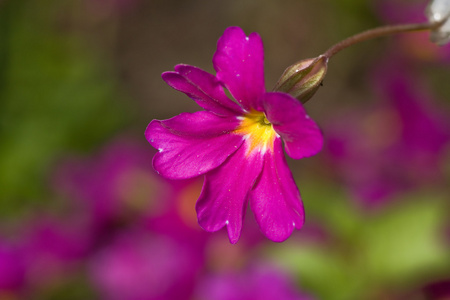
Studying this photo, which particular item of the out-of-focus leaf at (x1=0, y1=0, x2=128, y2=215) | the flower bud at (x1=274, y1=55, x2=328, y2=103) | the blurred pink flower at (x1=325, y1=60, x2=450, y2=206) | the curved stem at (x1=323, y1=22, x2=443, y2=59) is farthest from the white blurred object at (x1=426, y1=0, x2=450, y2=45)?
the out-of-focus leaf at (x1=0, y1=0, x2=128, y2=215)

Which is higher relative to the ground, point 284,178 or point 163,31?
point 163,31

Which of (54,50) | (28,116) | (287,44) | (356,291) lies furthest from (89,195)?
(287,44)

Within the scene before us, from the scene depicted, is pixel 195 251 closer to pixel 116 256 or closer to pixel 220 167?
pixel 116 256

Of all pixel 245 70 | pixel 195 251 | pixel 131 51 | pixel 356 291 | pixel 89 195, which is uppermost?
pixel 131 51

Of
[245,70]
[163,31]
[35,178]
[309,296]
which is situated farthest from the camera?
[163,31]

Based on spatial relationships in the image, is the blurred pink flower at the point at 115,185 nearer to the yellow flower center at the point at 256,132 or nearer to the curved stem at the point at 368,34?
the yellow flower center at the point at 256,132

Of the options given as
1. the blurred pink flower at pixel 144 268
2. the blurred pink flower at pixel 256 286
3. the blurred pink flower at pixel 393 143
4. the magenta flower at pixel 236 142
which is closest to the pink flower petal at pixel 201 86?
the magenta flower at pixel 236 142

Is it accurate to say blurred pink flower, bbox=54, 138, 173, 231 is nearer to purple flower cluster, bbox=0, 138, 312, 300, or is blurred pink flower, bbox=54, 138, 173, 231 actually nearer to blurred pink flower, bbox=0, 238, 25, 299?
purple flower cluster, bbox=0, 138, 312, 300
